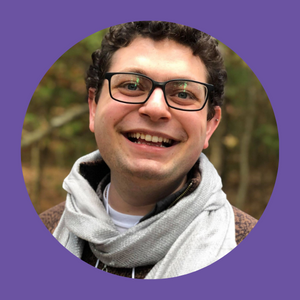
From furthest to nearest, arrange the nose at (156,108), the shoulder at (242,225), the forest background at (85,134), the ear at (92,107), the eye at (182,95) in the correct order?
1. the forest background at (85,134)
2. the ear at (92,107)
3. the shoulder at (242,225)
4. the eye at (182,95)
5. the nose at (156,108)

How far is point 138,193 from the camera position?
1.93 m

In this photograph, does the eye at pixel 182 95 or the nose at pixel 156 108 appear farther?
the eye at pixel 182 95

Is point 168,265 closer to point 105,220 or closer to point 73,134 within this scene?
point 105,220

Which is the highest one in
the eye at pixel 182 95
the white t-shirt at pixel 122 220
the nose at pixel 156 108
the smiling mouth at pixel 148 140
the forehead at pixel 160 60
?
the forehead at pixel 160 60

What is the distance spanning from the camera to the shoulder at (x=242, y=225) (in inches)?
79.0

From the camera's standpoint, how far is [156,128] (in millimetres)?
A: 1766

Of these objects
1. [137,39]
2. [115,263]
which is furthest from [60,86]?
[115,263]

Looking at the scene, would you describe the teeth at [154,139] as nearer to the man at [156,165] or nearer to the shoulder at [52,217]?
the man at [156,165]

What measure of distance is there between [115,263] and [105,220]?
0.92 ft

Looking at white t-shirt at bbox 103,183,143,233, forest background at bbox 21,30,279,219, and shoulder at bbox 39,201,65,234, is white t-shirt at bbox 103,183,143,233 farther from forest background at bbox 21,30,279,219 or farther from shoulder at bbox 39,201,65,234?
forest background at bbox 21,30,279,219

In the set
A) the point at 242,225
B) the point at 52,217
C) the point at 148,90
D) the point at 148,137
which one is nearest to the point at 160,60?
the point at 148,90

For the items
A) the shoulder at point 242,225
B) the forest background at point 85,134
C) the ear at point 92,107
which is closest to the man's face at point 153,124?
the ear at point 92,107

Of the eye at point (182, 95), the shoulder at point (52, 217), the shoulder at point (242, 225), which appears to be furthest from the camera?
the shoulder at point (52, 217)

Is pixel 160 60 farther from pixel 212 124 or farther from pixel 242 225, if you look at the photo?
pixel 242 225
